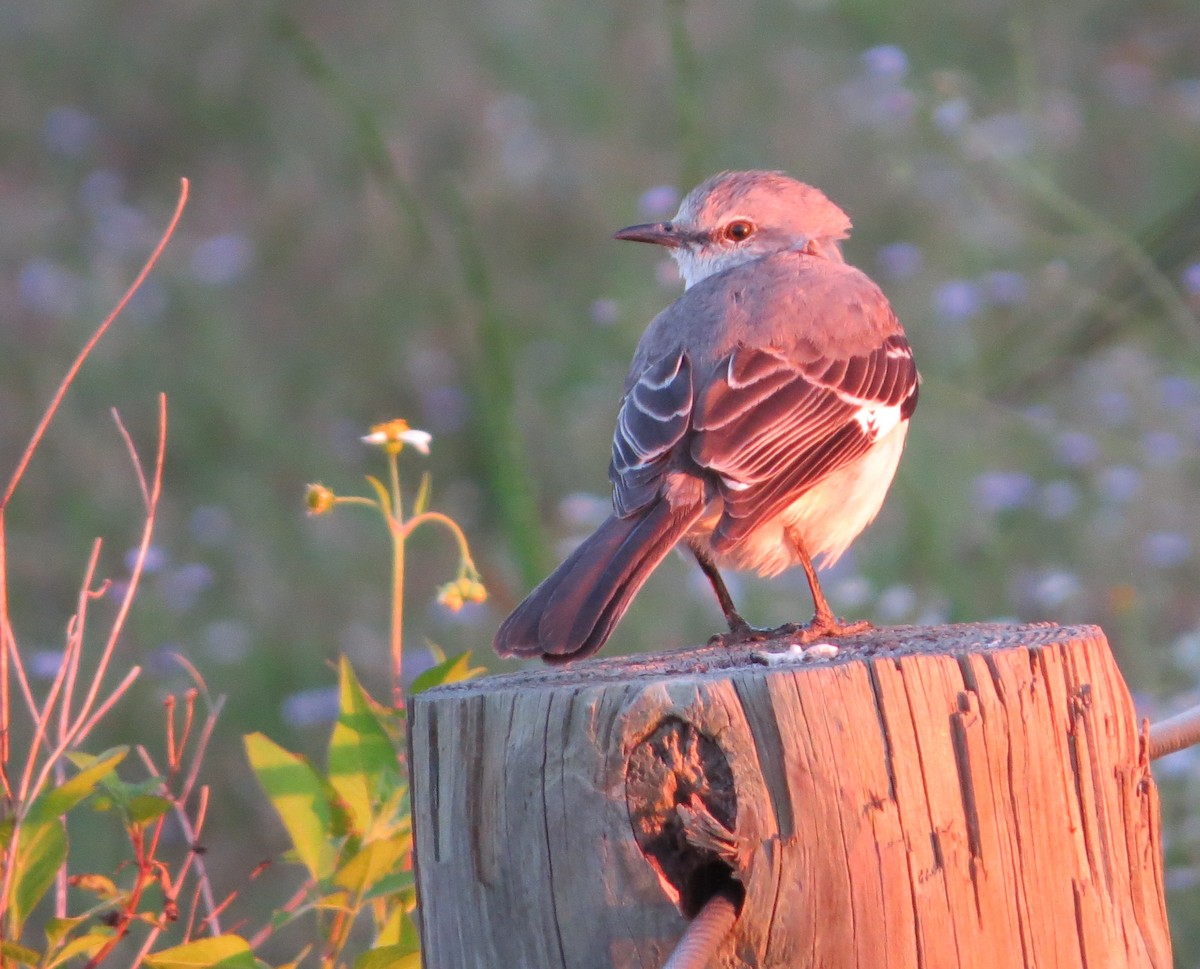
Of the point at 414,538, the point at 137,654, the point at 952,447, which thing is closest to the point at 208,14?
the point at 414,538

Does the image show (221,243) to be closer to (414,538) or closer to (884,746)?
(414,538)

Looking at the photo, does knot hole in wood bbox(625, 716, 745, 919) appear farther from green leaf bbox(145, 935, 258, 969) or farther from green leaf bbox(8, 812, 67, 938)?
green leaf bbox(8, 812, 67, 938)

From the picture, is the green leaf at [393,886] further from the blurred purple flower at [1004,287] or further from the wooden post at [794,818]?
the blurred purple flower at [1004,287]

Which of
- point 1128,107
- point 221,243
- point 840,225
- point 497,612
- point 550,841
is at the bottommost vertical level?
point 550,841

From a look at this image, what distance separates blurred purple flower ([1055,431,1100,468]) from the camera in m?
6.38

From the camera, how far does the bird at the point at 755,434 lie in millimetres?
3463

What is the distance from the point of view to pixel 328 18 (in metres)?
11.1

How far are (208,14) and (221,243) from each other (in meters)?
2.54

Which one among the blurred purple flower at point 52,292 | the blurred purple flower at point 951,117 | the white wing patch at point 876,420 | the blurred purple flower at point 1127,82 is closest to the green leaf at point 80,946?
the white wing patch at point 876,420

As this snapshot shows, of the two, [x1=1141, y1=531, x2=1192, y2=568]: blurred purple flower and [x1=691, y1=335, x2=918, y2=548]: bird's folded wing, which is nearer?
[x1=691, y1=335, x2=918, y2=548]: bird's folded wing

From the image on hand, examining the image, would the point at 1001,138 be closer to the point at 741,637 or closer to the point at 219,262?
the point at 741,637

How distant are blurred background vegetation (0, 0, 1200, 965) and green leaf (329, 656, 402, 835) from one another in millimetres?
1958

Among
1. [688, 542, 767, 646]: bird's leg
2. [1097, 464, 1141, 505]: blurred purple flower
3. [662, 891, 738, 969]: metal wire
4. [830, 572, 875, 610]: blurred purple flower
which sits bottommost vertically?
[662, 891, 738, 969]: metal wire

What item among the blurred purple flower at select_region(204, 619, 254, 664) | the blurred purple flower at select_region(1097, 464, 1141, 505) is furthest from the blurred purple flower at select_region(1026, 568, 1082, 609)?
the blurred purple flower at select_region(204, 619, 254, 664)
